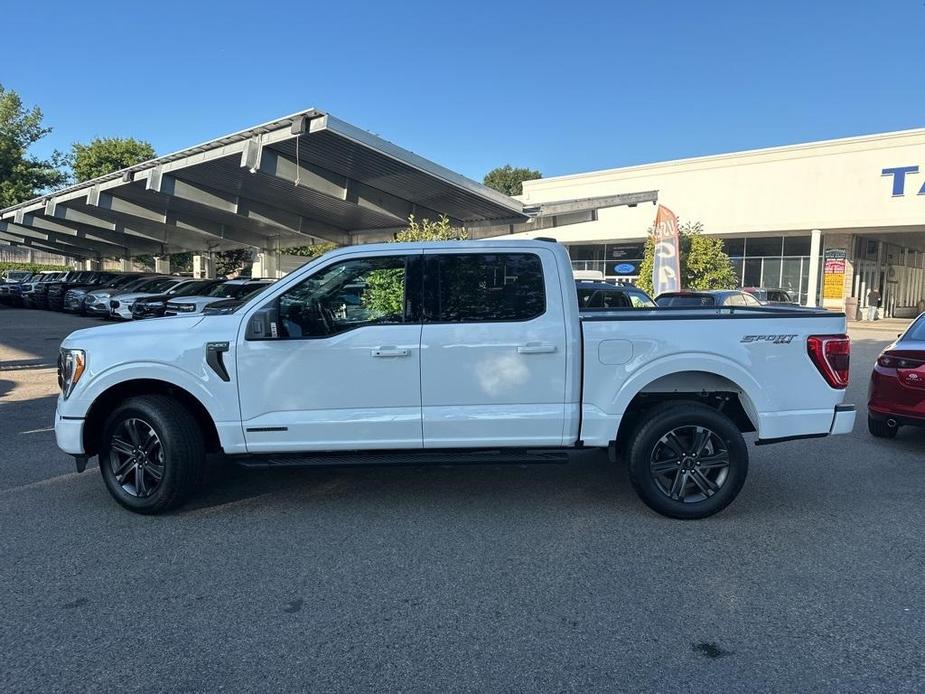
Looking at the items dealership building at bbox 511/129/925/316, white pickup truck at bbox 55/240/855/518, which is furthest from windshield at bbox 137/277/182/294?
white pickup truck at bbox 55/240/855/518

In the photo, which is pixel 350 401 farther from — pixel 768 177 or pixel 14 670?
pixel 768 177

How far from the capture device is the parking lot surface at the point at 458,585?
3080 millimetres

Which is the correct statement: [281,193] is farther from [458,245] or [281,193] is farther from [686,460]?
[686,460]

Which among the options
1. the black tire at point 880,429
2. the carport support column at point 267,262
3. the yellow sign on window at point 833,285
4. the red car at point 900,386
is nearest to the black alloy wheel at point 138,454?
the red car at point 900,386

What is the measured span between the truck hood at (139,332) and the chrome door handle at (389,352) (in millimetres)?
1340

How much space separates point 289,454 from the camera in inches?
195

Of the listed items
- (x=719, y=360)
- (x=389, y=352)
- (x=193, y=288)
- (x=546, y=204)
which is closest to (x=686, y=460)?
(x=719, y=360)

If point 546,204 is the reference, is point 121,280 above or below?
below

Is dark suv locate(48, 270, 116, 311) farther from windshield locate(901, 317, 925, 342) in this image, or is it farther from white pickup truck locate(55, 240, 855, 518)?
windshield locate(901, 317, 925, 342)

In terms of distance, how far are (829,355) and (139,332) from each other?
505 centimetres

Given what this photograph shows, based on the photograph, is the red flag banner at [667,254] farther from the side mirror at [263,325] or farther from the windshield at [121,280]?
the windshield at [121,280]

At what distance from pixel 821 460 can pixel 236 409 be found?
556 cm

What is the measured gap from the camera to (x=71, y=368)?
4.96 m

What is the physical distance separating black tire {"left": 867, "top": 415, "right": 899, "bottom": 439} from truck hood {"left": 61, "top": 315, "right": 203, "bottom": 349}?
7062mm
